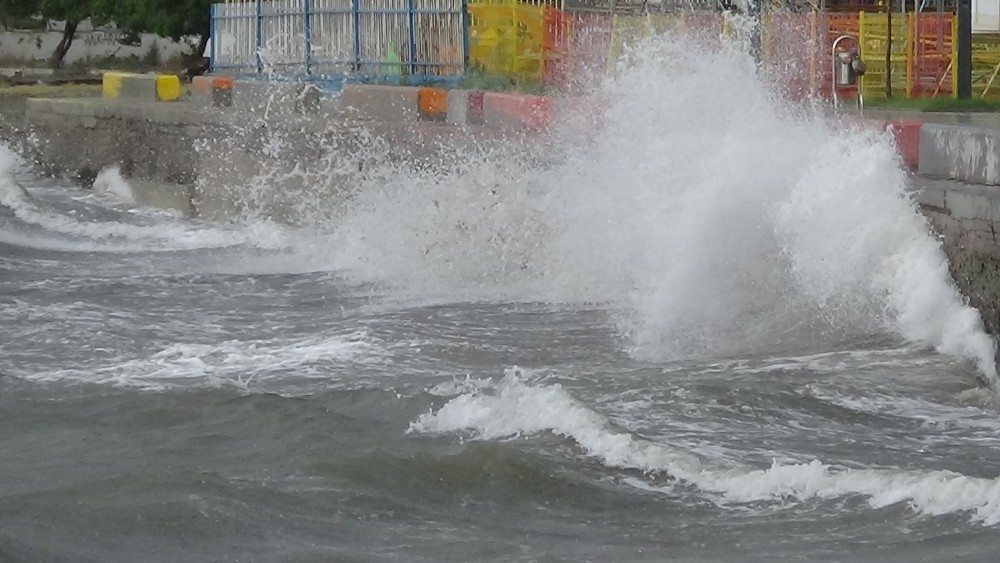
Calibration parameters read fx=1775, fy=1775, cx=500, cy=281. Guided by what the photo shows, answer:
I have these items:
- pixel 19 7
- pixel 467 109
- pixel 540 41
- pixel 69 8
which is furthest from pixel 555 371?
pixel 19 7

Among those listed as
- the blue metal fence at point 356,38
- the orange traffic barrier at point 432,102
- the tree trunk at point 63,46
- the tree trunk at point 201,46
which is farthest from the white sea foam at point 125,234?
the tree trunk at point 63,46

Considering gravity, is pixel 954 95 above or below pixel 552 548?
above

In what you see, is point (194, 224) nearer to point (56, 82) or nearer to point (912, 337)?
point (912, 337)

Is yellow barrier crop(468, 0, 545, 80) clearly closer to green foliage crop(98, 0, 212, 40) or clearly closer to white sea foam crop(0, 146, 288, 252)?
white sea foam crop(0, 146, 288, 252)

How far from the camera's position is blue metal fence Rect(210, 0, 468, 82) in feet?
64.2

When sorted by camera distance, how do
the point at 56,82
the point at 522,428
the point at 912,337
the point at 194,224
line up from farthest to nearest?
the point at 56,82 → the point at 194,224 → the point at 912,337 → the point at 522,428

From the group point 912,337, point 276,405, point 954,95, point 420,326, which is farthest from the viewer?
point 954,95

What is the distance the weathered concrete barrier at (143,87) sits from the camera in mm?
23422

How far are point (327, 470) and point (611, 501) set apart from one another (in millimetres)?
1276

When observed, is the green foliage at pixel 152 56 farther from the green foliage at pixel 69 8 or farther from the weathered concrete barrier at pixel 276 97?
the weathered concrete barrier at pixel 276 97

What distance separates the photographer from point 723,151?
11.7 meters

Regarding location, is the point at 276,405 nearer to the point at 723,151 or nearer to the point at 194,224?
the point at 723,151

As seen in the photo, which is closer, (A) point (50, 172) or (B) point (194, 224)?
(B) point (194, 224)

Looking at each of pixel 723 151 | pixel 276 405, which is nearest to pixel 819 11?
pixel 723 151
